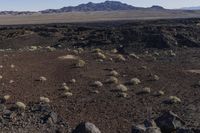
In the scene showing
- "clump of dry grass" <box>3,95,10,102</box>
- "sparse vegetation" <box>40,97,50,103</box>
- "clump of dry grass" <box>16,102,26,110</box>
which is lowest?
"sparse vegetation" <box>40,97,50,103</box>

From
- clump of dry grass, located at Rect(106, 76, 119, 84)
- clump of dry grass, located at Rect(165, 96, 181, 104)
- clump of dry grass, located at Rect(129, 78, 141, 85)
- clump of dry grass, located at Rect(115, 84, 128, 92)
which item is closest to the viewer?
clump of dry grass, located at Rect(165, 96, 181, 104)

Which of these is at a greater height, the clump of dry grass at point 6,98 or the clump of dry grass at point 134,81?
the clump of dry grass at point 6,98

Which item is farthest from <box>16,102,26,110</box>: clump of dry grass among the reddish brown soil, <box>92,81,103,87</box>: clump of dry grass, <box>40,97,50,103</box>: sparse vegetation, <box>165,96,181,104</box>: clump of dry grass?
<box>165,96,181,104</box>: clump of dry grass

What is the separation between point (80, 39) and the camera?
79062 millimetres

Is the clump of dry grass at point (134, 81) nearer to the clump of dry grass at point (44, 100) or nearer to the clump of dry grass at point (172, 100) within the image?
the clump of dry grass at point (172, 100)

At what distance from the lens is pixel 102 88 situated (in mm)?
33469

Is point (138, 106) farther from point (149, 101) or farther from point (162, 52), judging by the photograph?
point (162, 52)

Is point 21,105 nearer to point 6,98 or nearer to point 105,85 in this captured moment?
point 6,98

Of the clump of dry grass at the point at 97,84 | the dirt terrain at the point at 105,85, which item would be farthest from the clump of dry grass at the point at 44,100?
the clump of dry grass at the point at 97,84

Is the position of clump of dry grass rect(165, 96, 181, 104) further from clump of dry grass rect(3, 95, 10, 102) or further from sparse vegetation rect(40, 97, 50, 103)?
clump of dry grass rect(3, 95, 10, 102)

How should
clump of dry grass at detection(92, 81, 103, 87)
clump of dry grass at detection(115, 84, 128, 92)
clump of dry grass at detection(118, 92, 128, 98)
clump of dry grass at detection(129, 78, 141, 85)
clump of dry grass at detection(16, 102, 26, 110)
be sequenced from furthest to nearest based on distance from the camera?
clump of dry grass at detection(129, 78, 141, 85) → clump of dry grass at detection(92, 81, 103, 87) → clump of dry grass at detection(115, 84, 128, 92) → clump of dry grass at detection(118, 92, 128, 98) → clump of dry grass at detection(16, 102, 26, 110)

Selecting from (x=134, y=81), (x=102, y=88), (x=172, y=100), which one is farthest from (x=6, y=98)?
(x=134, y=81)

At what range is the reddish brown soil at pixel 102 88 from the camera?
25.9m

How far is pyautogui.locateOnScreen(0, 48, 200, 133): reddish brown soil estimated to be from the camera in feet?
84.9
